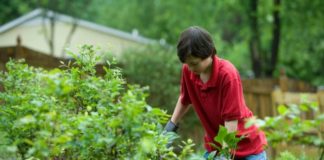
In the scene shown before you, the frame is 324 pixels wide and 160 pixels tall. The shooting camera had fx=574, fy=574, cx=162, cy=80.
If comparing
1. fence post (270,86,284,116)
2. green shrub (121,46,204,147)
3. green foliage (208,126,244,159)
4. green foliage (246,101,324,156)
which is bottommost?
fence post (270,86,284,116)

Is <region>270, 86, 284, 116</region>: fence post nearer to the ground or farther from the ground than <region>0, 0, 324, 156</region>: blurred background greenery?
nearer to the ground

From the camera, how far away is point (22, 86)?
11.3 ft

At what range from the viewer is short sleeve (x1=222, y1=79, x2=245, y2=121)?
346cm

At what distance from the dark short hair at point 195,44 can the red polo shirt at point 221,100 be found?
21 centimetres

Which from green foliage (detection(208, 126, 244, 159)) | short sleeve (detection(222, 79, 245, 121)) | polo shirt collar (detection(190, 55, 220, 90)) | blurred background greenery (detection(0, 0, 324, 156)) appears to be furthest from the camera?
blurred background greenery (detection(0, 0, 324, 156))

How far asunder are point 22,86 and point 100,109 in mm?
916

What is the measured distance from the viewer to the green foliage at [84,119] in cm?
243

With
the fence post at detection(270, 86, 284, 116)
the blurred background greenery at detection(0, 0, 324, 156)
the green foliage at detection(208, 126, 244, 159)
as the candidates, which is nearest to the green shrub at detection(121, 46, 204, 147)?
the blurred background greenery at detection(0, 0, 324, 156)

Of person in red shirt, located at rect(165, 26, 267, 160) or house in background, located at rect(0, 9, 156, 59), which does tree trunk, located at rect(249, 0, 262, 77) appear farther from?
person in red shirt, located at rect(165, 26, 267, 160)

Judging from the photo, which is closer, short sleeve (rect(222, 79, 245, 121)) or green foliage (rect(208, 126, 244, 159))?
green foliage (rect(208, 126, 244, 159))

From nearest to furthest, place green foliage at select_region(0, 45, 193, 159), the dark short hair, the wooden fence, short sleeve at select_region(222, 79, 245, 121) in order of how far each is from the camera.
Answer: green foliage at select_region(0, 45, 193, 159)
the dark short hair
short sleeve at select_region(222, 79, 245, 121)
the wooden fence

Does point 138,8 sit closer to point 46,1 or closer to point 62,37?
point 62,37

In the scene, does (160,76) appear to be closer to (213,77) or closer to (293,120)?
(213,77)

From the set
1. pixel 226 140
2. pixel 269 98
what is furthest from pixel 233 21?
pixel 226 140
